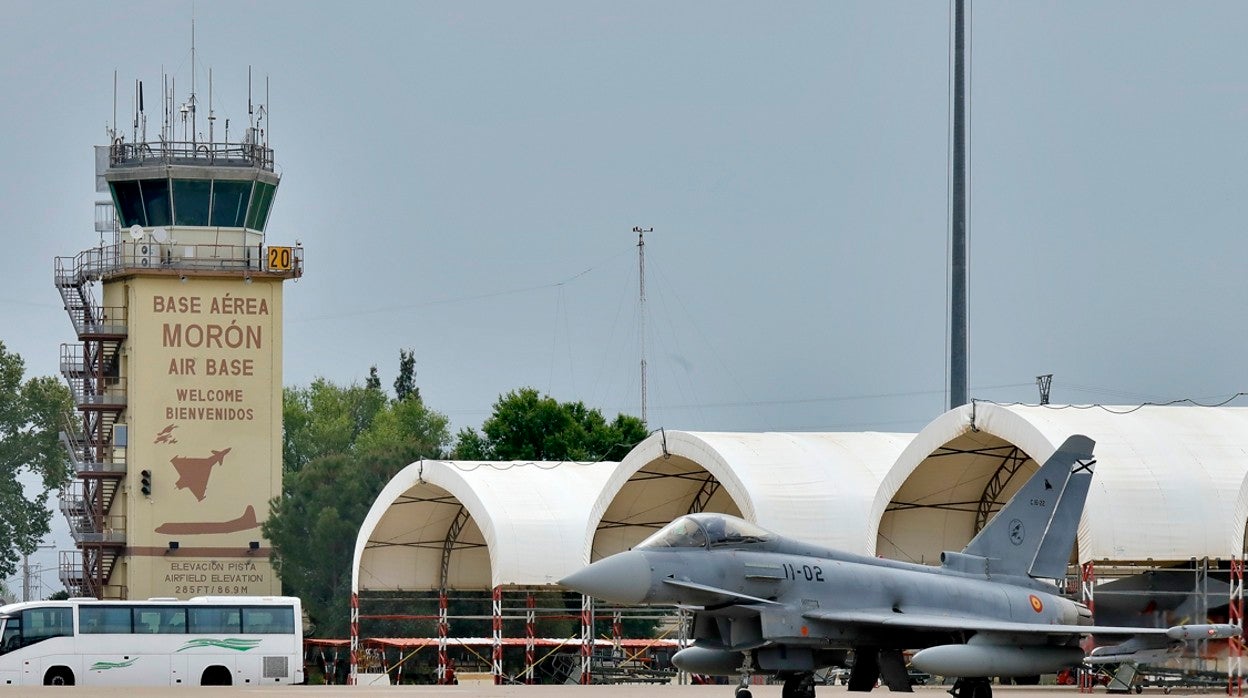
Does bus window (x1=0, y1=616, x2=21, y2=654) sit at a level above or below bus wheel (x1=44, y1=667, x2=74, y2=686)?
above

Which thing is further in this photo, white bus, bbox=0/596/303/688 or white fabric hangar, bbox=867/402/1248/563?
white bus, bbox=0/596/303/688

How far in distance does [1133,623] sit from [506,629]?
2952 cm

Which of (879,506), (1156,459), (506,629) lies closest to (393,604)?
(506,629)

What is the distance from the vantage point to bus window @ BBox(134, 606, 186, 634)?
140 feet

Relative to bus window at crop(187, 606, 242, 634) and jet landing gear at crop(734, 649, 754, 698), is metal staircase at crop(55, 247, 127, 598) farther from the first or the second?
jet landing gear at crop(734, 649, 754, 698)

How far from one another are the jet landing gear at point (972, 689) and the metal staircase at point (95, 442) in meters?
44.1

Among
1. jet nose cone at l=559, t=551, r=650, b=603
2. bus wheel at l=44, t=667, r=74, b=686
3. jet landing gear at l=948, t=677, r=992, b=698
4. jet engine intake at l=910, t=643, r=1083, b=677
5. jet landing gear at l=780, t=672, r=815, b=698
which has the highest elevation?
jet nose cone at l=559, t=551, r=650, b=603

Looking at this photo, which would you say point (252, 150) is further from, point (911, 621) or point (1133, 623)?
point (911, 621)

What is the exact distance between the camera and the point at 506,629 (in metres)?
63.8

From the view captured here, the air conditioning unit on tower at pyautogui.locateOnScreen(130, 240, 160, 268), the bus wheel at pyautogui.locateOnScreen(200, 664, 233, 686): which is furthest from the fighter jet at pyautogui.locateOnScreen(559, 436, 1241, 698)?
the air conditioning unit on tower at pyautogui.locateOnScreen(130, 240, 160, 268)

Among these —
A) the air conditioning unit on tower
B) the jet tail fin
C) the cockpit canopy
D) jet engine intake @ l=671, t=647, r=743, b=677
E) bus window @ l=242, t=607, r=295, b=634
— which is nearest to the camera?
jet engine intake @ l=671, t=647, r=743, b=677

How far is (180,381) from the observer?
66.8m

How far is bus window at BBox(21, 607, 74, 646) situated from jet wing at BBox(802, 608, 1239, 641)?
68.7 ft

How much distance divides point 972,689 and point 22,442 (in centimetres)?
7309
